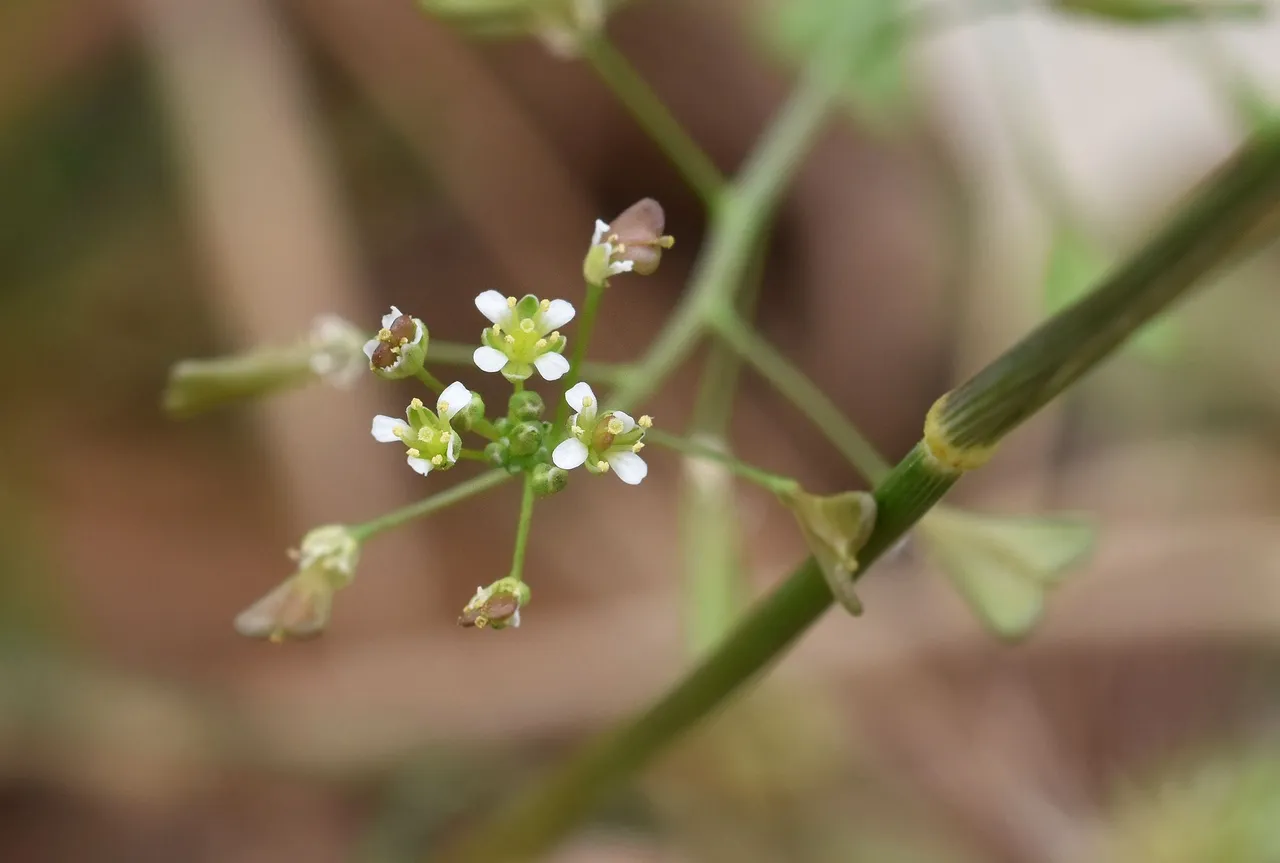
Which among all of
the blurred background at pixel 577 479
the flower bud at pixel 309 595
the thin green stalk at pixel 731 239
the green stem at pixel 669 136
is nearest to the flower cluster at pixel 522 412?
the flower bud at pixel 309 595

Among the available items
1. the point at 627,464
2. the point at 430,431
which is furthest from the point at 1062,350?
the point at 430,431

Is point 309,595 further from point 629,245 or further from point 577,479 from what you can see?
point 577,479

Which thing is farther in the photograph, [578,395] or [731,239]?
[731,239]

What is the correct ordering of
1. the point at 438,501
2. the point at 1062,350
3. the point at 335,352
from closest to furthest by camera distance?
1. the point at 1062,350
2. the point at 438,501
3. the point at 335,352

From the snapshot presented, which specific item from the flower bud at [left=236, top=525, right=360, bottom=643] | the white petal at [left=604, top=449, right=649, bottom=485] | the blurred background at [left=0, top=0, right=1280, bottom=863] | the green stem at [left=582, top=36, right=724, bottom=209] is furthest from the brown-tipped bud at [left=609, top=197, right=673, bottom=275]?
the blurred background at [left=0, top=0, right=1280, bottom=863]

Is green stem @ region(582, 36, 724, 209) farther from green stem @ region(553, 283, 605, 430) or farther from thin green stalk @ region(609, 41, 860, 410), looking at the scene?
green stem @ region(553, 283, 605, 430)
